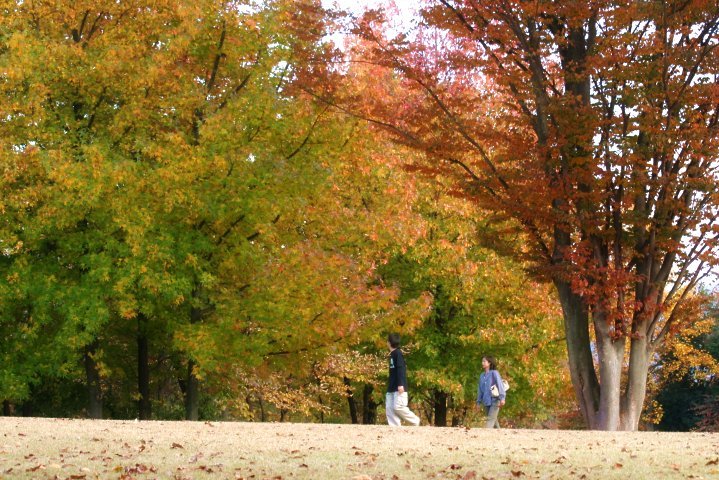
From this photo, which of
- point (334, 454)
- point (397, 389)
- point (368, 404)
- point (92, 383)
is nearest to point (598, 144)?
point (397, 389)

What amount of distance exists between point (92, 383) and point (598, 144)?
46.5 feet

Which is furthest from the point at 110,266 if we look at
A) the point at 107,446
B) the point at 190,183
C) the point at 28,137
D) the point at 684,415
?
the point at 684,415

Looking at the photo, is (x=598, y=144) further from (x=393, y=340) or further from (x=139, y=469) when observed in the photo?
(x=139, y=469)

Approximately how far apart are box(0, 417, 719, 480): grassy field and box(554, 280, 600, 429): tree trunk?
3.09 metres

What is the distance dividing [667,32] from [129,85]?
1176 centimetres

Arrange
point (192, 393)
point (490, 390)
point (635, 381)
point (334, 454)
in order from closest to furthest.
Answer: point (334, 454) → point (635, 381) → point (490, 390) → point (192, 393)

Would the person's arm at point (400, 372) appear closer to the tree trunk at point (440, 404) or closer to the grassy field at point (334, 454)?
the grassy field at point (334, 454)

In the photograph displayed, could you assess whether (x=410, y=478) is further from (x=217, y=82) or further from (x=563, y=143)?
(x=217, y=82)

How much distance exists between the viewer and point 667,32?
15.3 m

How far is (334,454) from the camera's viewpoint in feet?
32.8

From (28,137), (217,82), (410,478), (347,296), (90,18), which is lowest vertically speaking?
(410,478)

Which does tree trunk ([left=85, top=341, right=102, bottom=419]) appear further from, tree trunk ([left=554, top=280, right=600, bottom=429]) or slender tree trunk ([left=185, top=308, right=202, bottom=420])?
tree trunk ([left=554, top=280, right=600, bottom=429])

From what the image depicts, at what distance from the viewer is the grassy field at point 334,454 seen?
28.6ft

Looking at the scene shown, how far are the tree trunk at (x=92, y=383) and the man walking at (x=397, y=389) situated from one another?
9610 millimetres
